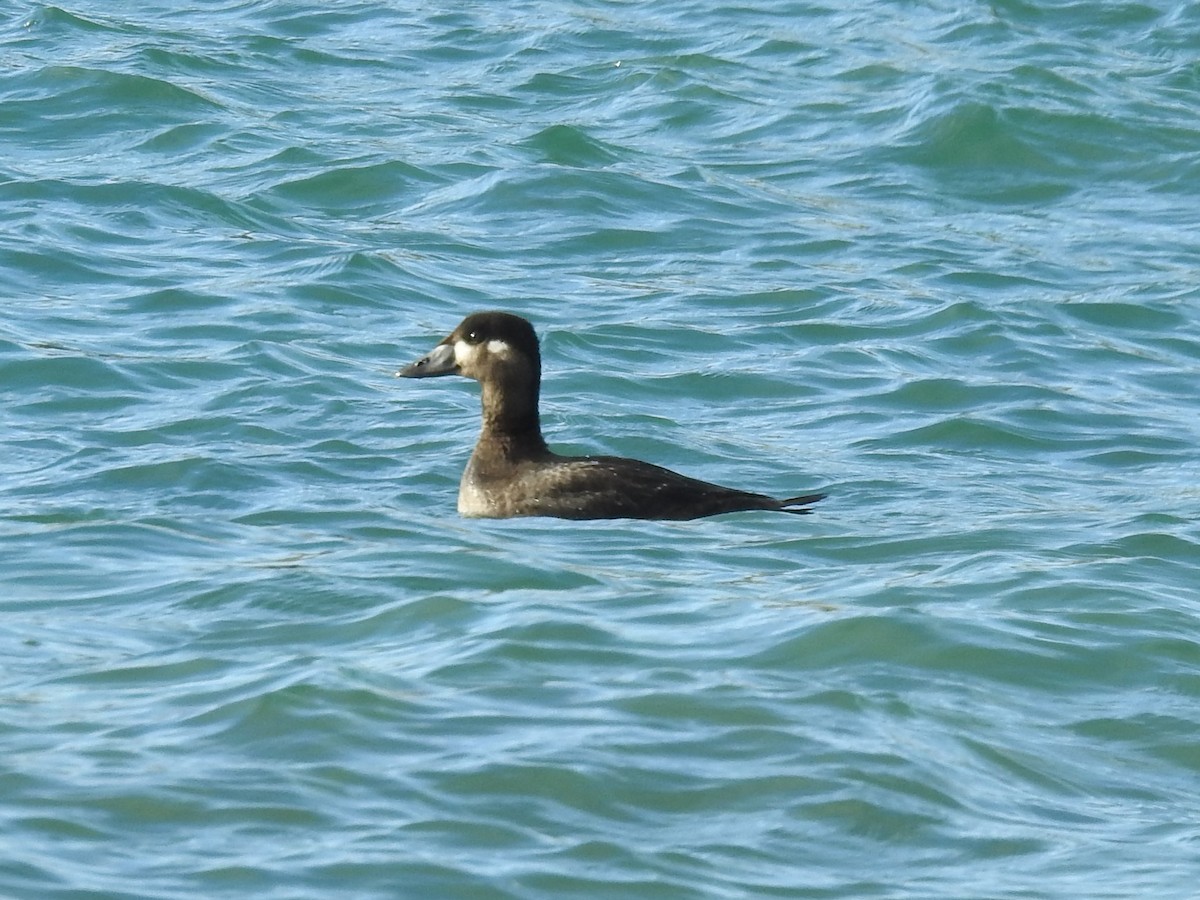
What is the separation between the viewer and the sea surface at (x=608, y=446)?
586 centimetres

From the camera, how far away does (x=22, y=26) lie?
18266mm

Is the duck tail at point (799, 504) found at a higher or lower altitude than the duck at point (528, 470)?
lower

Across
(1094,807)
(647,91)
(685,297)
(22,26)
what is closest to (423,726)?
(1094,807)

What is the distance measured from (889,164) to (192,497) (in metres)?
8.03

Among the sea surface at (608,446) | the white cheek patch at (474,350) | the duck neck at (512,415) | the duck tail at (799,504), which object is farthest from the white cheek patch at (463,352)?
the duck tail at (799,504)

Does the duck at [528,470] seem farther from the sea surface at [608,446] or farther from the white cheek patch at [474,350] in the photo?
the sea surface at [608,446]

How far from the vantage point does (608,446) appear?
11117mm

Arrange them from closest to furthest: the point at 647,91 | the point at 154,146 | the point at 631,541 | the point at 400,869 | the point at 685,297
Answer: the point at 400,869 → the point at 631,541 → the point at 685,297 → the point at 154,146 → the point at 647,91

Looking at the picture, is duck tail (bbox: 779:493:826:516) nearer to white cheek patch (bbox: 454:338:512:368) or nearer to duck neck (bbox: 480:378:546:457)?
duck neck (bbox: 480:378:546:457)

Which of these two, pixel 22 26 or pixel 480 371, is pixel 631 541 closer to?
pixel 480 371

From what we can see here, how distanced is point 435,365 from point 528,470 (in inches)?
36.8

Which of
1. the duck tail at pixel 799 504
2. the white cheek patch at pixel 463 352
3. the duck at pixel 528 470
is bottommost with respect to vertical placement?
the duck tail at pixel 799 504

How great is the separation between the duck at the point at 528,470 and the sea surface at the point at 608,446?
0.15 meters

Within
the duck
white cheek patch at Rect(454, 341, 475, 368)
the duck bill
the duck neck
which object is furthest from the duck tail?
the duck bill
